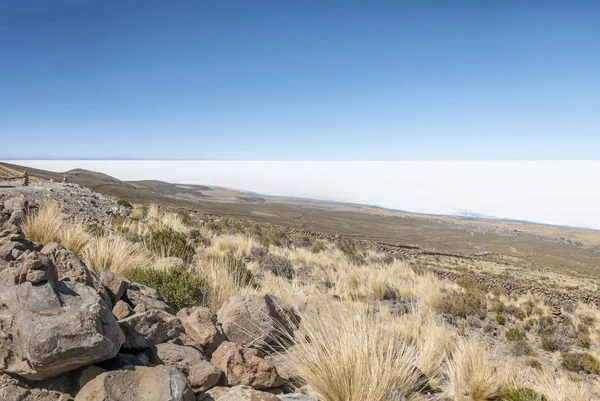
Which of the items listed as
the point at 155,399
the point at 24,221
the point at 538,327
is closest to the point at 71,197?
the point at 24,221

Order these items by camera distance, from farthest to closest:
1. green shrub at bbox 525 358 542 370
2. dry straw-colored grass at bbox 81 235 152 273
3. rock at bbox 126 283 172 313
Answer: green shrub at bbox 525 358 542 370 → dry straw-colored grass at bbox 81 235 152 273 → rock at bbox 126 283 172 313

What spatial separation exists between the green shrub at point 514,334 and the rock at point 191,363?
389 inches

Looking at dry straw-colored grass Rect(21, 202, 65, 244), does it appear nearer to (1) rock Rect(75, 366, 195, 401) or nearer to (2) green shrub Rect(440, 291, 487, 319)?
(1) rock Rect(75, 366, 195, 401)

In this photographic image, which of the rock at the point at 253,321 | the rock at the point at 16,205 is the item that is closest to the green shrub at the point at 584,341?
the rock at the point at 253,321

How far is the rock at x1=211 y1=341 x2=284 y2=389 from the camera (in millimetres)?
3150

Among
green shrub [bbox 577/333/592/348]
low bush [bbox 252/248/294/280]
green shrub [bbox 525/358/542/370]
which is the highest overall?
low bush [bbox 252/248/294/280]

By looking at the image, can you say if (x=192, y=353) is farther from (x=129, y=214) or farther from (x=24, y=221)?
(x=129, y=214)

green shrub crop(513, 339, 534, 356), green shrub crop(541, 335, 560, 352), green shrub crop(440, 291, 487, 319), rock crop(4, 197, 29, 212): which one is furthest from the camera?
green shrub crop(440, 291, 487, 319)

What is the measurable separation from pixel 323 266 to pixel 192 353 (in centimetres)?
1118

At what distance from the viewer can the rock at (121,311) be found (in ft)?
10.7

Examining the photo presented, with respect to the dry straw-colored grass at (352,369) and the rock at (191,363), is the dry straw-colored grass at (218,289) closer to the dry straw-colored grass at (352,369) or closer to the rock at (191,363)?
the dry straw-colored grass at (352,369)

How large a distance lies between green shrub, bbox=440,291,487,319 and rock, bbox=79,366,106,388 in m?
10.6

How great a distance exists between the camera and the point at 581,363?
329 inches

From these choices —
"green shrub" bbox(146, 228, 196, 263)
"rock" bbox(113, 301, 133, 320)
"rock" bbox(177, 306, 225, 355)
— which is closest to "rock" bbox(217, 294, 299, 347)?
"rock" bbox(177, 306, 225, 355)
